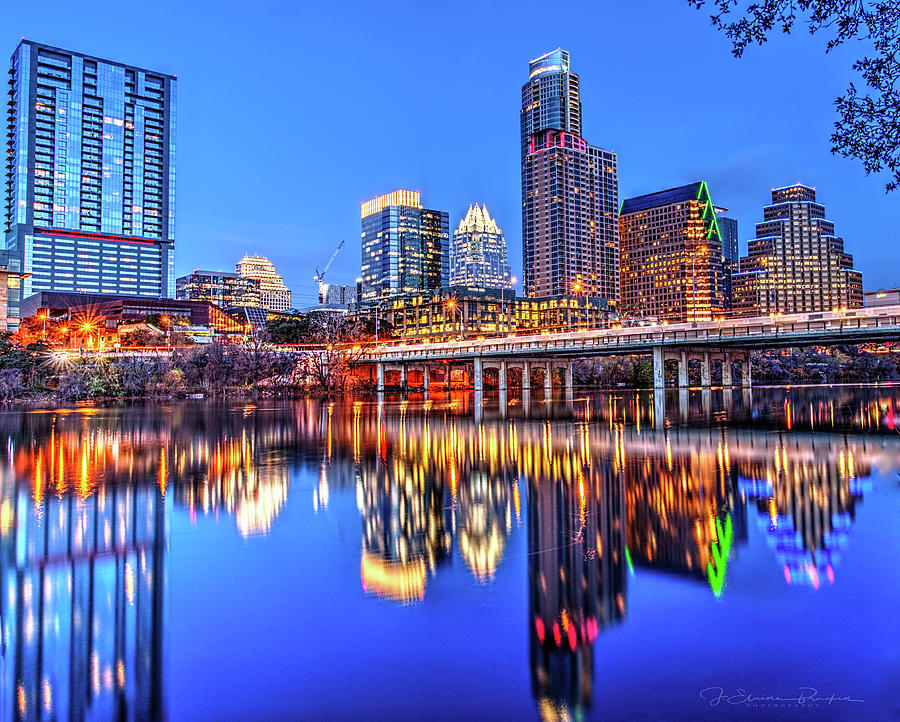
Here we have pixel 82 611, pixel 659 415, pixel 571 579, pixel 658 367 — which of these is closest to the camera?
pixel 82 611

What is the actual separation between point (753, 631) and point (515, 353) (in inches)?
3206

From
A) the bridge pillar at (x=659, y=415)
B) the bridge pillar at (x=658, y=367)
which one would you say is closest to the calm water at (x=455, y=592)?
the bridge pillar at (x=659, y=415)

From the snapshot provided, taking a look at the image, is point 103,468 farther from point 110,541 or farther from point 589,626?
point 589,626

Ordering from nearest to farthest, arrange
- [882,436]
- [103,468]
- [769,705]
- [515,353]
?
[769,705]
[103,468]
[882,436]
[515,353]

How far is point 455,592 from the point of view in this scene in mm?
9984

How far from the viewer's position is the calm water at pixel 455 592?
698cm

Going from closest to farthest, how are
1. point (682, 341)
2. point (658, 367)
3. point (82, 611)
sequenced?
point (82, 611)
point (682, 341)
point (658, 367)

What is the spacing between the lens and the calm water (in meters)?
6.98

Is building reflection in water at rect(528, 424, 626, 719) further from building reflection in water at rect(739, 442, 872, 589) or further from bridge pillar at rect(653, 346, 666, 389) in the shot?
bridge pillar at rect(653, 346, 666, 389)

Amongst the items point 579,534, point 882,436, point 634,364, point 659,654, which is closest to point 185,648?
point 659,654

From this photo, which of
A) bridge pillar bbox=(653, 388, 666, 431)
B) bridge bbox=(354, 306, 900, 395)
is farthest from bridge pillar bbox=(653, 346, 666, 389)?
bridge pillar bbox=(653, 388, 666, 431)

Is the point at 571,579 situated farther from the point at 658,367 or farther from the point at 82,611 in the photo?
the point at 658,367

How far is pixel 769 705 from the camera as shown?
661cm

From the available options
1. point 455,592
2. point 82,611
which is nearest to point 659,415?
point 455,592
